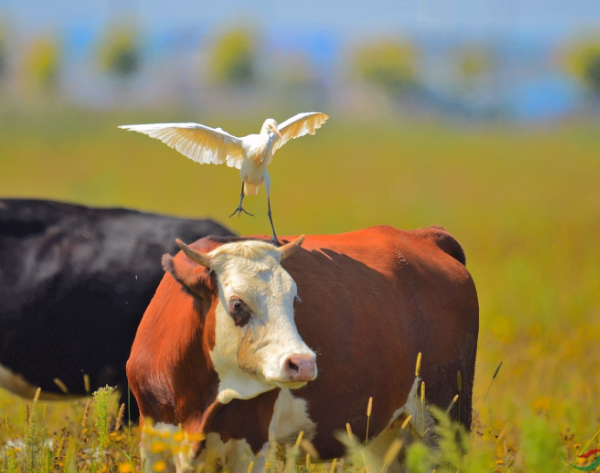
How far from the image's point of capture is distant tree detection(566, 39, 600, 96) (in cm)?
10662

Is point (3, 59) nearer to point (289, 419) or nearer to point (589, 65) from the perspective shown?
point (589, 65)

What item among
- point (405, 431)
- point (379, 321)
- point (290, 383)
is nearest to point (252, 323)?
point (290, 383)

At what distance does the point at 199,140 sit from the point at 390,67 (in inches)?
4470

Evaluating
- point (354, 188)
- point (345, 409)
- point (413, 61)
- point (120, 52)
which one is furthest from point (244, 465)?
point (413, 61)

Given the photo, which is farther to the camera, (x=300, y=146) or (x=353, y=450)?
(x=300, y=146)

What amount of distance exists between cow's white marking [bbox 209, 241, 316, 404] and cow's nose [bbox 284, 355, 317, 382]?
62mm

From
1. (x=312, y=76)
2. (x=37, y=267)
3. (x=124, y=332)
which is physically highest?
(x=37, y=267)

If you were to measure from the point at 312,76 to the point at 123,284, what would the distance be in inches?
4898

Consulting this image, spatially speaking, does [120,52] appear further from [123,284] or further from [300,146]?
[123,284]

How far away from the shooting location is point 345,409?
4199 mm

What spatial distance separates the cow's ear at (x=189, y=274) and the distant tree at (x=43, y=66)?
96240 mm

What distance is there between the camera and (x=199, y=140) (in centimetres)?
442

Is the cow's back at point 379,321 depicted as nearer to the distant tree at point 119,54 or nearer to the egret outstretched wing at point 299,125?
the egret outstretched wing at point 299,125

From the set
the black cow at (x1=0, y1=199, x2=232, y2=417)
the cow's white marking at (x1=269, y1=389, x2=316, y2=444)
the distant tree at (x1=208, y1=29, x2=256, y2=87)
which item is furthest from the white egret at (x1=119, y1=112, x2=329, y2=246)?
the distant tree at (x1=208, y1=29, x2=256, y2=87)
